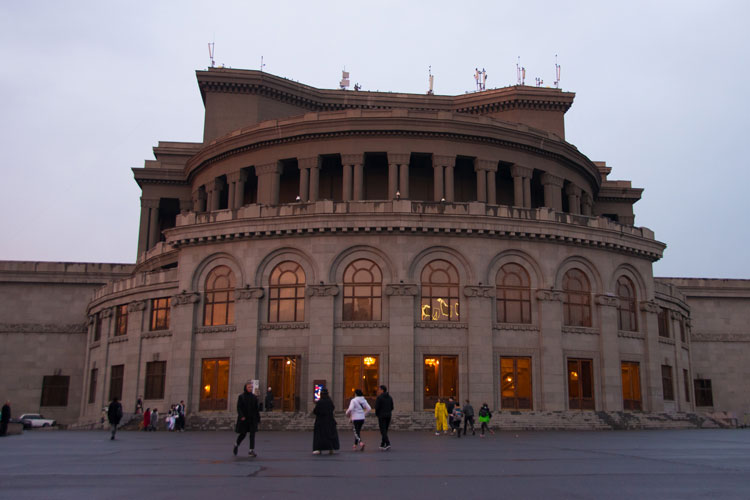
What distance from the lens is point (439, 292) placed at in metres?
40.9

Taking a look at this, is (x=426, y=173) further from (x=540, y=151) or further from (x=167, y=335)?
(x=167, y=335)

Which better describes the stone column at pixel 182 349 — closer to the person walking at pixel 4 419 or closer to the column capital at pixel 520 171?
the person walking at pixel 4 419

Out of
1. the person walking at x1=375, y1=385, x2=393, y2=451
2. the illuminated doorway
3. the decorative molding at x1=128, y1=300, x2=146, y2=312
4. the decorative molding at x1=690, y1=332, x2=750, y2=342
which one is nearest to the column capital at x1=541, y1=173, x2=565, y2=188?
the decorative molding at x1=690, y1=332, x2=750, y2=342

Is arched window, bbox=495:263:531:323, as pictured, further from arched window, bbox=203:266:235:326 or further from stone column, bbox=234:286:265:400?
arched window, bbox=203:266:235:326

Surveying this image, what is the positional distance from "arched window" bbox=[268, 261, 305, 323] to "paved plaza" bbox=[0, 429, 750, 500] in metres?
17.9

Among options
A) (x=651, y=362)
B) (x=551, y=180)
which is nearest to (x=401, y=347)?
(x=651, y=362)

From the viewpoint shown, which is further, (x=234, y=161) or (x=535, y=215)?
(x=234, y=161)

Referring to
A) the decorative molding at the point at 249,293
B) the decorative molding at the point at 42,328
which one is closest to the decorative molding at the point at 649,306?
the decorative molding at the point at 249,293

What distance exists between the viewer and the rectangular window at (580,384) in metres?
41.5

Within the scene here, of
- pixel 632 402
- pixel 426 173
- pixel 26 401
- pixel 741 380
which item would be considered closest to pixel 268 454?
pixel 632 402

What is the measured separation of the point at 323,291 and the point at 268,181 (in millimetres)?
12734

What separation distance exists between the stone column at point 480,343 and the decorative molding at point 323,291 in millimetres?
6848

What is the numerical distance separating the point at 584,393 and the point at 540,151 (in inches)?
685

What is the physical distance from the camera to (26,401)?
5828cm
